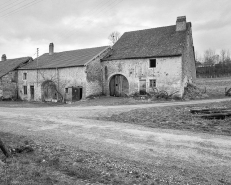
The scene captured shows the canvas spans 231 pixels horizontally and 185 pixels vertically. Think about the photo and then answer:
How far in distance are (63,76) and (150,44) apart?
37.4ft

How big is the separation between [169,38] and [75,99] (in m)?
13.1

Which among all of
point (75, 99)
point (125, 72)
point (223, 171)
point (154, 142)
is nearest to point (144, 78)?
point (125, 72)

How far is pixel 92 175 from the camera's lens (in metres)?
4.25

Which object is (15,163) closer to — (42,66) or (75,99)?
(75,99)

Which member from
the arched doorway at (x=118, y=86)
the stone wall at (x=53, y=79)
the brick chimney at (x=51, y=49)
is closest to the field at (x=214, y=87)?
the arched doorway at (x=118, y=86)

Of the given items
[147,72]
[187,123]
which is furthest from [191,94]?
[187,123]

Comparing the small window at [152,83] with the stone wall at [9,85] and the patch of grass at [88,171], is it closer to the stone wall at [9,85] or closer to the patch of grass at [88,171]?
the patch of grass at [88,171]

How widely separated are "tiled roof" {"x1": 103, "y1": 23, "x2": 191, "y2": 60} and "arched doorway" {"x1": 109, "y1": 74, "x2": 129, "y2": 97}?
2.57 meters

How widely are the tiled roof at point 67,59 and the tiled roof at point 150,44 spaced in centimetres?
227

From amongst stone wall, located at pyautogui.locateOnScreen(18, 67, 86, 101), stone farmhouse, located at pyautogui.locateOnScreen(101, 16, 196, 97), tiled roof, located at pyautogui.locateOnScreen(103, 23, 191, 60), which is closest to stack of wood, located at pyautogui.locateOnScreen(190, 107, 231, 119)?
stone farmhouse, located at pyautogui.locateOnScreen(101, 16, 196, 97)

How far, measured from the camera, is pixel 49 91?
28.3m

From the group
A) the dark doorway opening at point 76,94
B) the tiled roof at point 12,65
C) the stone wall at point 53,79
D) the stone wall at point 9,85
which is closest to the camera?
the dark doorway opening at point 76,94

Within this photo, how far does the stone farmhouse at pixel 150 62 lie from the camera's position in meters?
21.7

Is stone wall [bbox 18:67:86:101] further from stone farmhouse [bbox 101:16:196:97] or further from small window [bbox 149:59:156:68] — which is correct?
small window [bbox 149:59:156:68]
